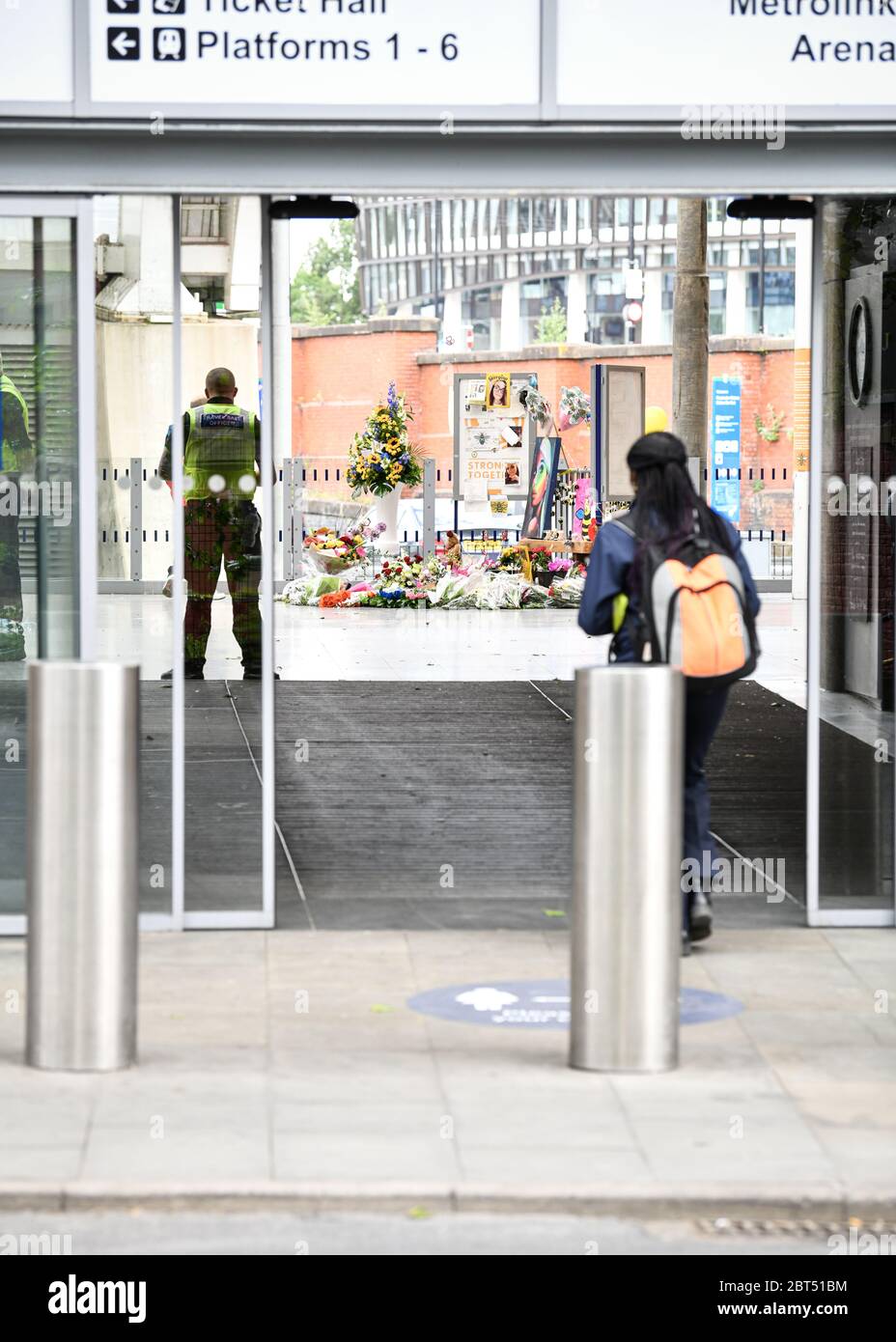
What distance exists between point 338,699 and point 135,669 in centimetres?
833

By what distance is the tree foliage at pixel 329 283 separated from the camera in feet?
390

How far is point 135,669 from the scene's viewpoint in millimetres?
5883

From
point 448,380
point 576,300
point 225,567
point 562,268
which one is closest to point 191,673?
point 225,567

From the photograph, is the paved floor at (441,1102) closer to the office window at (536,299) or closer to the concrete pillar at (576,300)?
the concrete pillar at (576,300)

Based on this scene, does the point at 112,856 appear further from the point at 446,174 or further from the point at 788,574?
the point at 788,574

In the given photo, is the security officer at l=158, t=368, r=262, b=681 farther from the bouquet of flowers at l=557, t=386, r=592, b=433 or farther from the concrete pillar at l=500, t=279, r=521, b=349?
the concrete pillar at l=500, t=279, r=521, b=349

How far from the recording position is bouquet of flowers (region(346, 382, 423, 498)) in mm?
25844

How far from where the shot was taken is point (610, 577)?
717 cm

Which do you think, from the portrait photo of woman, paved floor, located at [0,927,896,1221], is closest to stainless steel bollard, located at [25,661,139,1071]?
paved floor, located at [0,927,896,1221]

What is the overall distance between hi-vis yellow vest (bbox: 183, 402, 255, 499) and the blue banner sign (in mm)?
25432

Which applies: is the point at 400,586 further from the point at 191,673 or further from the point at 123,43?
the point at 123,43

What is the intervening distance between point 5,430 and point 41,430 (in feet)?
0.43

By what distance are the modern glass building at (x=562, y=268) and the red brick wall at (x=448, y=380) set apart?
81.3 feet
